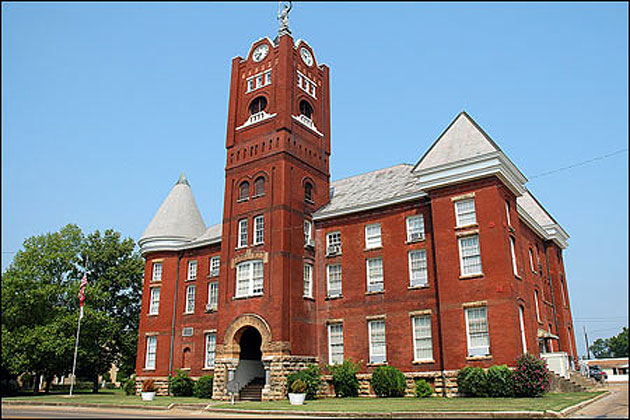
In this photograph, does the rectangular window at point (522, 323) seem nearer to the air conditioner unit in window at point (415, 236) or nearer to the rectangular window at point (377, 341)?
the air conditioner unit in window at point (415, 236)

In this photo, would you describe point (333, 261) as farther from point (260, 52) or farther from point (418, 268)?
point (260, 52)

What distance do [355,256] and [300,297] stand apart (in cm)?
439

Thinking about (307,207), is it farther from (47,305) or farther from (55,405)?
(47,305)

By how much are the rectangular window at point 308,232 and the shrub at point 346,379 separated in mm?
8368

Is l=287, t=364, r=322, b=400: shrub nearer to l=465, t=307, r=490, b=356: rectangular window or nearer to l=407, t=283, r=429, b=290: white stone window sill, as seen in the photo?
l=407, t=283, r=429, b=290: white stone window sill

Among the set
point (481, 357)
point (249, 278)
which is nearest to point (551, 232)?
point (481, 357)

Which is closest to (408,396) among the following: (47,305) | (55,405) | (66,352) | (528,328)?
(528,328)

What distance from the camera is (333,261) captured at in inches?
1331

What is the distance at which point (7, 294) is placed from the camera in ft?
128

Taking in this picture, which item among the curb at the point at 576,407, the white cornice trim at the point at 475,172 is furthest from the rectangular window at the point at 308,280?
the curb at the point at 576,407

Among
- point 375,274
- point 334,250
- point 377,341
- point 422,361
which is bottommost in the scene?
point 422,361

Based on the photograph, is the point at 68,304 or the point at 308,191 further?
the point at 68,304

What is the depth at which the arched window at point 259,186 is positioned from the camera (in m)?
34.5

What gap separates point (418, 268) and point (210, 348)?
55.5ft
